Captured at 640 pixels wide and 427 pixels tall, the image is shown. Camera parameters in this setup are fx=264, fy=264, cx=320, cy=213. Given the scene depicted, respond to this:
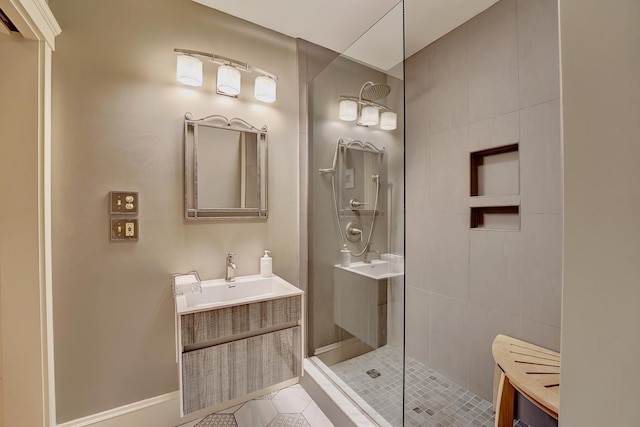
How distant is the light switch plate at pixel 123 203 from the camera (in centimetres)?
147

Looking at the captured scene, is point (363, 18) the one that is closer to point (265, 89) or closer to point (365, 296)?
point (265, 89)

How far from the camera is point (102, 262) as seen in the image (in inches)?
57.7

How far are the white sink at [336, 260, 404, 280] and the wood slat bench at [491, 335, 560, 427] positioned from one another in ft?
2.21

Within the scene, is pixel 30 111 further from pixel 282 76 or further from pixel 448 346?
pixel 448 346

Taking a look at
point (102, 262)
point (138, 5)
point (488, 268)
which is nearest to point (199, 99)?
point (138, 5)

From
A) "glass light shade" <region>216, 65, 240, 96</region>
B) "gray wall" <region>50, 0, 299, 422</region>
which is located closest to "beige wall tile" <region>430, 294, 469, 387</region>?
"gray wall" <region>50, 0, 299, 422</region>

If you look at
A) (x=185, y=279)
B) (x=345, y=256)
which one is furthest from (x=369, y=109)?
(x=185, y=279)

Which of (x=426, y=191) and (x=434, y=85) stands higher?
(x=434, y=85)

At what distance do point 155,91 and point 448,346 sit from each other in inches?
102

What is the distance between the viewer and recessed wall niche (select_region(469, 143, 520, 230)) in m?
1.59

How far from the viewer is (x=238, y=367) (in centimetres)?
140

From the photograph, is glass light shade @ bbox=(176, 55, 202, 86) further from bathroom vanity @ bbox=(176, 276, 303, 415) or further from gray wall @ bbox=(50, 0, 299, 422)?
bathroom vanity @ bbox=(176, 276, 303, 415)

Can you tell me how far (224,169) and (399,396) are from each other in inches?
68.5

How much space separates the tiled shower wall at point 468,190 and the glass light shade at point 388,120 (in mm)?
723
